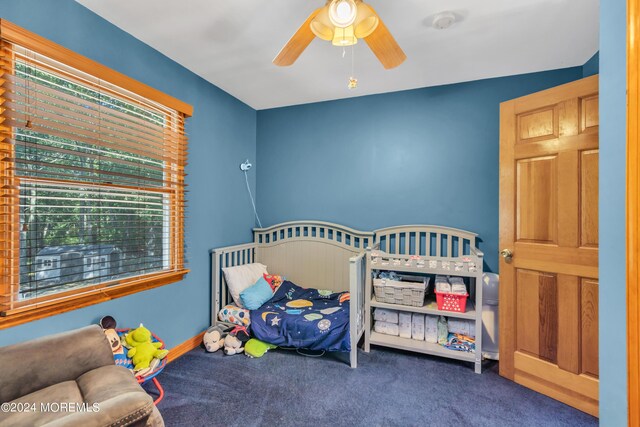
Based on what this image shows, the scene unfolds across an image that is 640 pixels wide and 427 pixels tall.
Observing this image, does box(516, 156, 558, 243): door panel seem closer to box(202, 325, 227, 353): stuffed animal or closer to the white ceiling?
the white ceiling

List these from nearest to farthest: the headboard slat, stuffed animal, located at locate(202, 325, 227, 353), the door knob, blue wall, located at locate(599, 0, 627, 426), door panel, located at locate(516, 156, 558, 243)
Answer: blue wall, located at locate(599, 0, 627, 426) → door panel, located at locate(516, 156, 558, 243) → the door knob → stuffed animal, located at locate(202, 325, 227, 353) → the headboard slat

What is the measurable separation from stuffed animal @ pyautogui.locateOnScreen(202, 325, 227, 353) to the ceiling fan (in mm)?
2278

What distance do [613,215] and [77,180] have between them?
255 centimetres

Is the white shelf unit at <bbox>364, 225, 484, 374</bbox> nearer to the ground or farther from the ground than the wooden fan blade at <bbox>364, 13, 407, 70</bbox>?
nearer to the ground

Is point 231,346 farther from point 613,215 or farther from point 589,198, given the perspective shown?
point 589,198

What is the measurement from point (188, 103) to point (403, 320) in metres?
2.72

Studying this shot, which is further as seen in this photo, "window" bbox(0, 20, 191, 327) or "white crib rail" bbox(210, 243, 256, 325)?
"white crib rail" bbox(210, 243, 256, 325)

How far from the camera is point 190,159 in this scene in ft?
8.65

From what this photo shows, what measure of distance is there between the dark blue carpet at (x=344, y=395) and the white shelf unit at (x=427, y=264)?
0.44ft

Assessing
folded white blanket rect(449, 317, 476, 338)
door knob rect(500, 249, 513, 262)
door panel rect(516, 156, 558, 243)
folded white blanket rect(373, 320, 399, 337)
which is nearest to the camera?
door panel rect(516, 156, 558, 243)

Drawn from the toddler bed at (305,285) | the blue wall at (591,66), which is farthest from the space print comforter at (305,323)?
the blue wall at (591,66)

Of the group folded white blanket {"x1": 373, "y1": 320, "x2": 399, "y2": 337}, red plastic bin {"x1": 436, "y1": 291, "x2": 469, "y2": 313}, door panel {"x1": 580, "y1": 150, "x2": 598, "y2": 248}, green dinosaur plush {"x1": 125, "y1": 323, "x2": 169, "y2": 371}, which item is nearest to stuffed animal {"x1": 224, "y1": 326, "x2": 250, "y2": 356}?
green dinosaur plush {"x1": 125, "y1": 323, "x2": 169, "y2": 371}

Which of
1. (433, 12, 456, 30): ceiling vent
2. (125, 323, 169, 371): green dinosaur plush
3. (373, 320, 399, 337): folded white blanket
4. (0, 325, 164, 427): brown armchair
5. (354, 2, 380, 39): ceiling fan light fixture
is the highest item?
(433, 12, 456, 30): ceiling vent

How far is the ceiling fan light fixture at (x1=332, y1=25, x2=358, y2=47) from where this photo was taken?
63.4 inches
